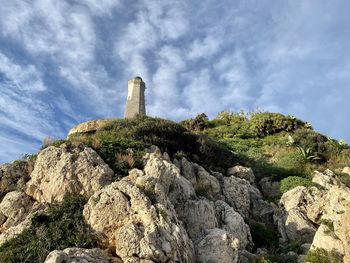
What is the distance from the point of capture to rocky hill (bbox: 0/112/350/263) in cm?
917

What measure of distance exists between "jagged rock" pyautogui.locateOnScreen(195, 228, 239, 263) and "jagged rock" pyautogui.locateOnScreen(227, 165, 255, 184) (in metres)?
7.77

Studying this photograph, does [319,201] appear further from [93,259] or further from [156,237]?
[93,259]

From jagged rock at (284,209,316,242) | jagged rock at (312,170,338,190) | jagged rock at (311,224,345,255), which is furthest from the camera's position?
jagged rock at (312,170,338,190)

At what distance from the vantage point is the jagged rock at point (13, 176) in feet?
40.9

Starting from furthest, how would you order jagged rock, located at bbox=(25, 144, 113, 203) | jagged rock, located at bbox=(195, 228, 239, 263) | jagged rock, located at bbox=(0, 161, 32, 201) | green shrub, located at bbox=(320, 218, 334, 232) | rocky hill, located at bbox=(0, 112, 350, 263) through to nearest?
1. jagged rock, located at bbox=(0, 161, 32, 201)
2. jagged rock, located at bbox=(25, 144, 113, 203)
3. green shrub, located at bbox=(320, 218, 334, 232)
4. jagged rock, located at bbox=(195, 228, 239, 263)
5. rocky hill, located at bbox=(0, 112, 350, 263)

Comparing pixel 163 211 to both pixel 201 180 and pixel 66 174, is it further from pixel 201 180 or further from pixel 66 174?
pixel 201 180

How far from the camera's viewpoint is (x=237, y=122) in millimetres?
34219

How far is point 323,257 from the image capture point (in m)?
9.65

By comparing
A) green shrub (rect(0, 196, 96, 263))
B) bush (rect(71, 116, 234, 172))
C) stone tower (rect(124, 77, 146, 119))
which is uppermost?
stone tower (rect(124, 77, 146, 119))

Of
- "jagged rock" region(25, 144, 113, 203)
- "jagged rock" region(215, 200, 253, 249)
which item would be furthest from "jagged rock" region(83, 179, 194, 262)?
"jagged rock" region(215, 200, 253, 249)

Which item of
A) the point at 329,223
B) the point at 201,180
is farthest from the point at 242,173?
the point at 329,223

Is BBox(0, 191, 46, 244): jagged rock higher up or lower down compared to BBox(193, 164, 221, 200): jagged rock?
lower down

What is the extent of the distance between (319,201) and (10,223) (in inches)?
376

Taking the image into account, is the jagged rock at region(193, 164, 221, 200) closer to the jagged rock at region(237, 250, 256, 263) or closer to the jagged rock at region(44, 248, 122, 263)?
the jagged rock at region(237, 250, 256, 263)
